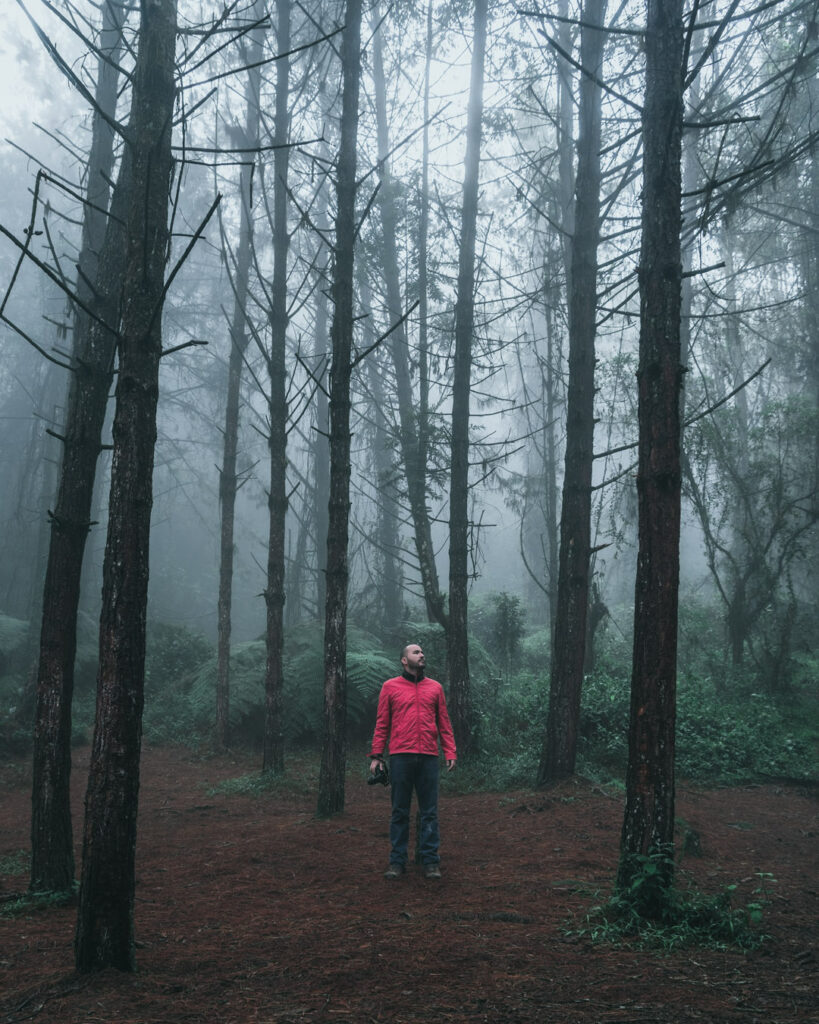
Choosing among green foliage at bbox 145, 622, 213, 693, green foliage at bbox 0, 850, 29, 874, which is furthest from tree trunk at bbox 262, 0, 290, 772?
green foliage at bbox 145, 622, 213, 693

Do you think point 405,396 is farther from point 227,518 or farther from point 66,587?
point 66,587

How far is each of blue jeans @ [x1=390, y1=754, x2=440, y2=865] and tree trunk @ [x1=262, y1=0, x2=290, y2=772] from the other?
4.83 metres

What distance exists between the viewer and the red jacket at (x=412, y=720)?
6477 millimetres

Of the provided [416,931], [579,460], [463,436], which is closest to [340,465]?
[579,460]

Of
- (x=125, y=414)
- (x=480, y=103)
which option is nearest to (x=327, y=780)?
(x=125, y=414)

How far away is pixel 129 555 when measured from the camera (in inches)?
161

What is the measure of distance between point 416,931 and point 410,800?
178 centimetres

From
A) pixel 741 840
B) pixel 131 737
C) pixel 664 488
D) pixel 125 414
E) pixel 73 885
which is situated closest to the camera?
pixel 131 737

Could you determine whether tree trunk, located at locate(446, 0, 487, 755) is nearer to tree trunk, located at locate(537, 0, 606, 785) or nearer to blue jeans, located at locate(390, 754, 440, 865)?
tree trunk, located at locate(537, 0, 606, 785)

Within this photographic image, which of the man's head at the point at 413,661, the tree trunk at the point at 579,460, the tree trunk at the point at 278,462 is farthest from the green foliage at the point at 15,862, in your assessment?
the tree trunk at the point at 579,460

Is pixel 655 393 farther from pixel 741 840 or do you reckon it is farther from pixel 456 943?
pixel 741 840

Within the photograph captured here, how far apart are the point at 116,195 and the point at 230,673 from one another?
34.1ft

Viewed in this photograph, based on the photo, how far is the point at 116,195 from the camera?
6.22m

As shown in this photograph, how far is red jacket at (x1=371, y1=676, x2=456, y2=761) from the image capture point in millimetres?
6477
